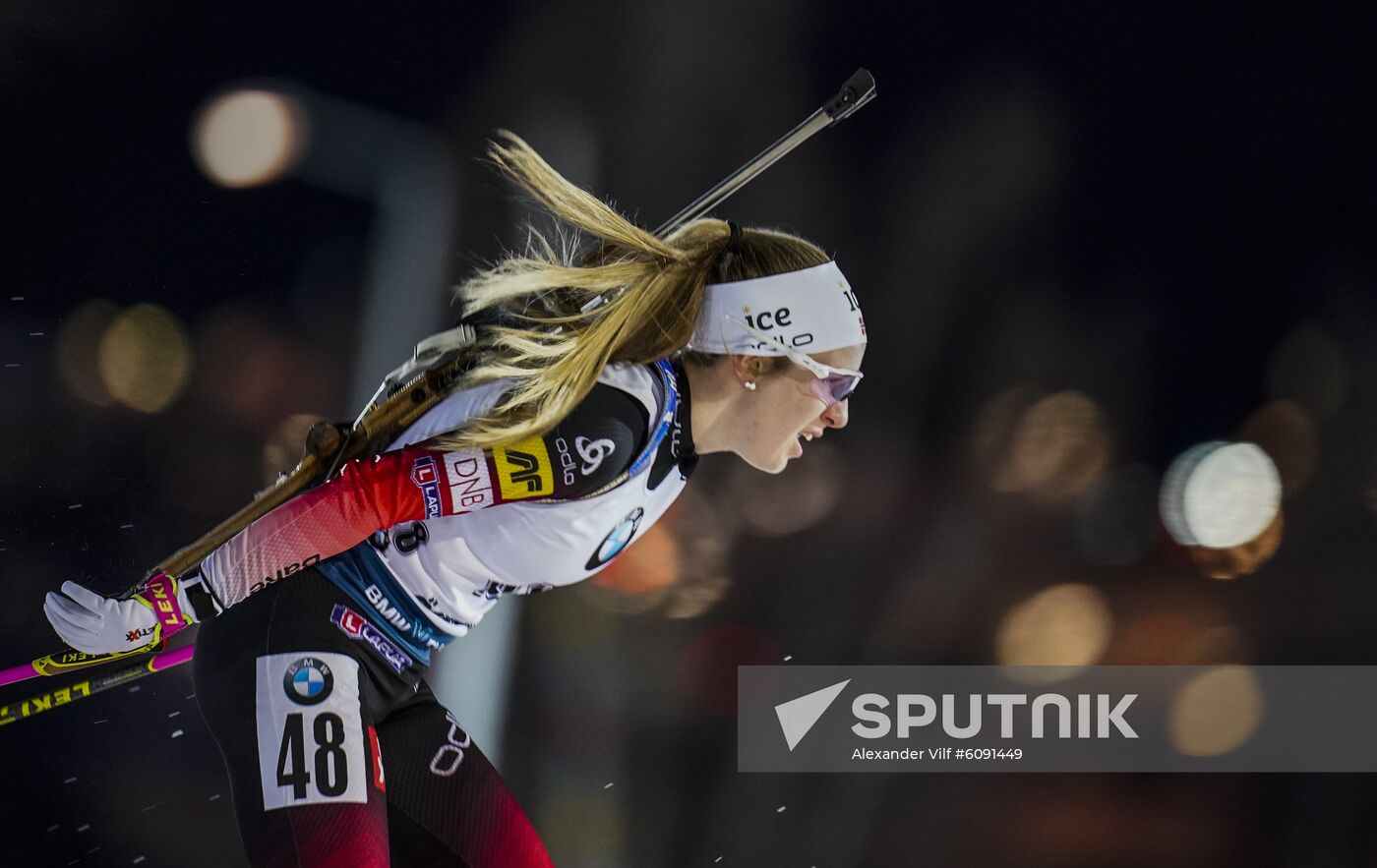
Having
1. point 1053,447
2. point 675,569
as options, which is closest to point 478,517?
point 675,569

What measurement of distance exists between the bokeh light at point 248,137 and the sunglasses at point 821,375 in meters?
1.55

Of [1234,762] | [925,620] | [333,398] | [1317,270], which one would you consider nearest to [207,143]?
[333,398]

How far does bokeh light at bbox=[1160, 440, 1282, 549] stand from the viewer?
314 centimetres

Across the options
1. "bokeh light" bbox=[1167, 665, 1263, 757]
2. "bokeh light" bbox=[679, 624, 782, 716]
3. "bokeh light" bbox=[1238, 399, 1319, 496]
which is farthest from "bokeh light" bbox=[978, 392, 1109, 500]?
"bokeh light" bbox=[679, 624, 782, 716]

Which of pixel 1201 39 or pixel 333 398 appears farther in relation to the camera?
pixel 1201 39

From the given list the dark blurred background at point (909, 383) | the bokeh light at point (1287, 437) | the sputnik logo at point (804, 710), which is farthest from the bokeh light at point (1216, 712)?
the sputnik logo at point (804, 710)

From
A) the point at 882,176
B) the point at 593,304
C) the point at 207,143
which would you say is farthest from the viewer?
the point at 882,176

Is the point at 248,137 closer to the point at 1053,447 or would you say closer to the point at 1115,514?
the point at 1053,447

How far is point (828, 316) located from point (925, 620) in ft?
5.12

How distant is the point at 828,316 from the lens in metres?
1.81

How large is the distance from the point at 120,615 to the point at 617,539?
2.25 feet

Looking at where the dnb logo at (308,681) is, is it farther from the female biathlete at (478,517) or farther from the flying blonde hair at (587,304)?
the flying blonde hair at (587,304)

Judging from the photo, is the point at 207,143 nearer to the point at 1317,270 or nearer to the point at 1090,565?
the point at 1090,565

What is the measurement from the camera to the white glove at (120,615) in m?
1.51
